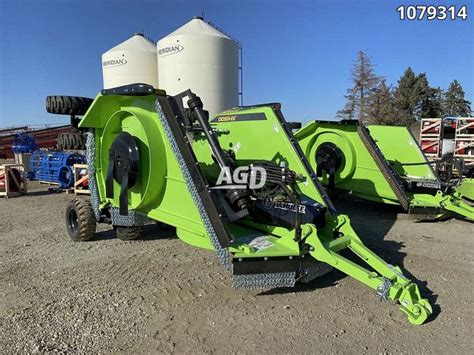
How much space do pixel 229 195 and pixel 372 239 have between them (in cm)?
256

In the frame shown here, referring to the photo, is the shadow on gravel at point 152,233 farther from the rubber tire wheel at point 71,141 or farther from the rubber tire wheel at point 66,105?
the rubber tire wheel at point 71,141

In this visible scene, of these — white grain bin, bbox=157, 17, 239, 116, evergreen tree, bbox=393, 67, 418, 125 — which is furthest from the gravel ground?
evergreen tree, bbox=393, 67, 418, 125

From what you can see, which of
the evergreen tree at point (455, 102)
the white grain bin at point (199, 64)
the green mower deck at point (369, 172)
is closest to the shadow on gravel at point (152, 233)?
the green mower deck at point (369, 172)

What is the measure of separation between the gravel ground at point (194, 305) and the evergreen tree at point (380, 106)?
29.3 metres

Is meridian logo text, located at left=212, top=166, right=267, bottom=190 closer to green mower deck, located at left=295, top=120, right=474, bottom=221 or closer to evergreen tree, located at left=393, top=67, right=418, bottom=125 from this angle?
green mower deck, located at left=295, top=120, right=474, bottom=221

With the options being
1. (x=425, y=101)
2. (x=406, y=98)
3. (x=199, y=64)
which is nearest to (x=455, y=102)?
(x=425, y=101)

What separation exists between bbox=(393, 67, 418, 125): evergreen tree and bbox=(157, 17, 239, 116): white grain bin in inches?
969

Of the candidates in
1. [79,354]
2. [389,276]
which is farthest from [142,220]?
[389,276]

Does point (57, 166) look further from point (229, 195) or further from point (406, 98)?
point (406, 98)

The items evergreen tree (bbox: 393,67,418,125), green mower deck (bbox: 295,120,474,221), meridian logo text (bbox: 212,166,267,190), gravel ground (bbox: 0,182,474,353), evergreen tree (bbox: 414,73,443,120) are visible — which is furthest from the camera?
evergreen tree (bbox: 414,73,443,120)

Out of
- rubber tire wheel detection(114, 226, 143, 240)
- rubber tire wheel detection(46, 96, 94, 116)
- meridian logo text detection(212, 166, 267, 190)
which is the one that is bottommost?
rubber tire wheel detection(114, 226, 143, 240)

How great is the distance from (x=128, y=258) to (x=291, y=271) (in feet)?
7.13

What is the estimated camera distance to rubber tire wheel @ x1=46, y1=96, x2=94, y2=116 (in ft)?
19.4

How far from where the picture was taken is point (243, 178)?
3498mm
